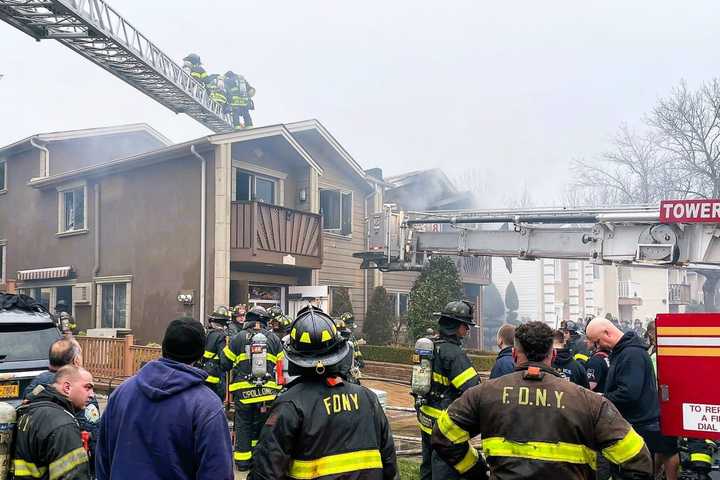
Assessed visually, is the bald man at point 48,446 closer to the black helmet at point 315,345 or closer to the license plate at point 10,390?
the black helmet at point 315,345

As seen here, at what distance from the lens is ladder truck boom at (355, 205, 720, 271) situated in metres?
9.73

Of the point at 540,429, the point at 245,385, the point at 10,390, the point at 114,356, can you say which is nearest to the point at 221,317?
the point at 245,385

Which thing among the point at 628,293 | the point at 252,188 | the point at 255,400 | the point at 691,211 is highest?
the point at 252,188

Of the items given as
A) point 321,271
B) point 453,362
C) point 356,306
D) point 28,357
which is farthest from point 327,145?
point 453,362

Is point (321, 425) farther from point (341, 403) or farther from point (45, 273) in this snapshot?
point (45, 273)

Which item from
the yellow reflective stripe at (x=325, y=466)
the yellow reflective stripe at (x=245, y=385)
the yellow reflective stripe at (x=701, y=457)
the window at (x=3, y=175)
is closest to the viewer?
the yellow reflective stripe at (x=325, y=466)

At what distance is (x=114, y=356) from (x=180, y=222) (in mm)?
3736

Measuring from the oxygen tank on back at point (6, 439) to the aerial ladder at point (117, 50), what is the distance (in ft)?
37.2

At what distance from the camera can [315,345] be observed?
3.30 metres

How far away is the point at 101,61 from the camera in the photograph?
1638 cm

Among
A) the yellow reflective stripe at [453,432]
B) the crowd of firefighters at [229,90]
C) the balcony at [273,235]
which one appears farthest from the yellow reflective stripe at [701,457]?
the crowd of firefighters at [229,90]

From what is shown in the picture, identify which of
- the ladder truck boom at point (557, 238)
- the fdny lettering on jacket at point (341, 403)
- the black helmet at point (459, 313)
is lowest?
the fdny lettering on jacket at point (341, 403)

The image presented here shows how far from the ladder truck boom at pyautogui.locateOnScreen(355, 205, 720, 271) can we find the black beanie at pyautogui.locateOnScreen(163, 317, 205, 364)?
26.1 ft

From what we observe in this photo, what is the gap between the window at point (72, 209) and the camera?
742 inches
